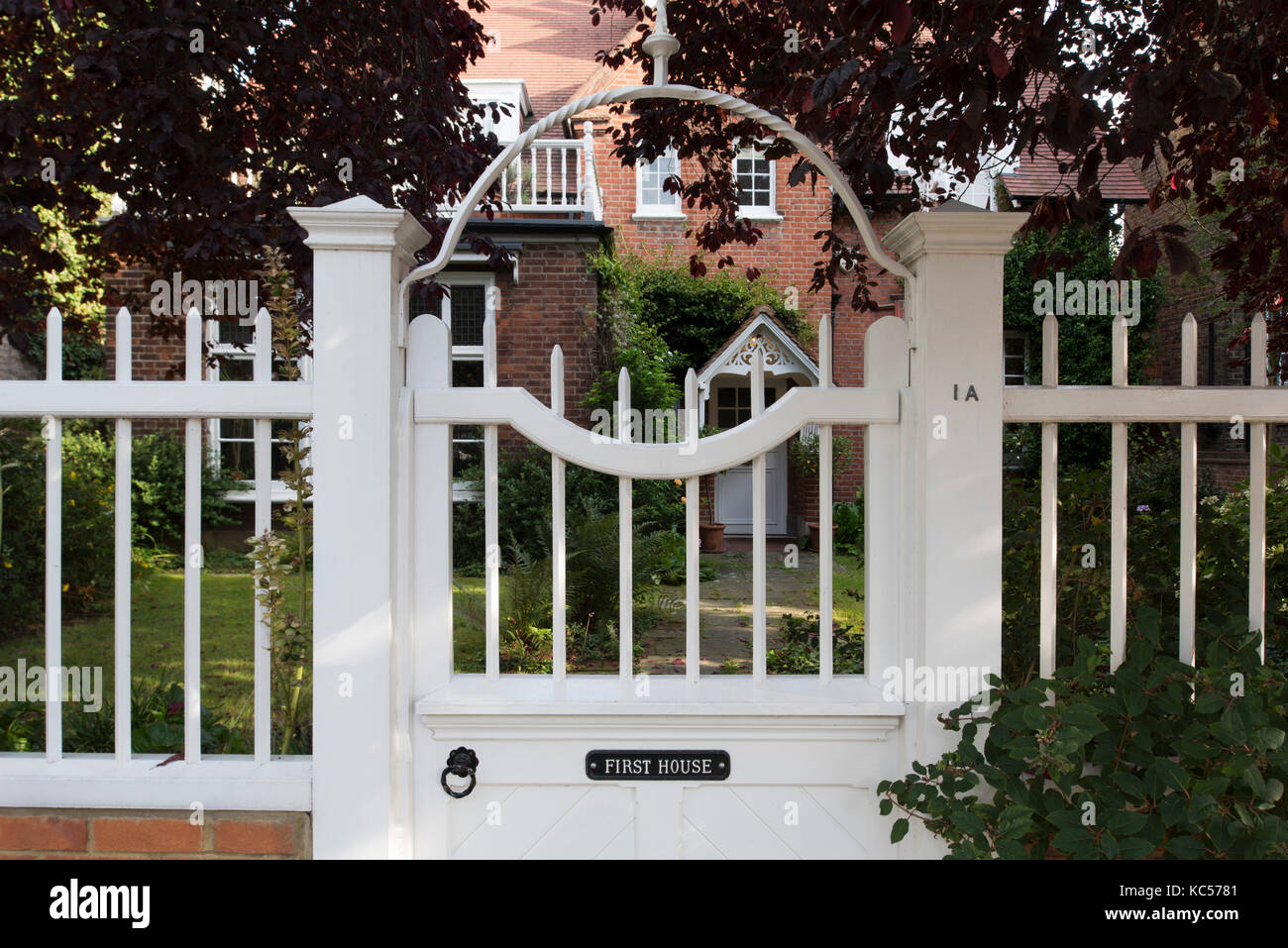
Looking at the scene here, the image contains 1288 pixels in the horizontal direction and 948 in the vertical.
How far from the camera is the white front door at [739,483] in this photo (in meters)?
11.8

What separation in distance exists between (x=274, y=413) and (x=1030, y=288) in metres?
11.6

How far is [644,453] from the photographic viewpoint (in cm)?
213

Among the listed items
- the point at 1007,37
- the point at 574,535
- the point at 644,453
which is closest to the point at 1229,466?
the point at 574,535

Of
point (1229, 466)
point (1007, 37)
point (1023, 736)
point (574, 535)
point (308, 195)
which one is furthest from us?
point (1229, 466)

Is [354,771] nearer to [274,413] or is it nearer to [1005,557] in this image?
[274,413]

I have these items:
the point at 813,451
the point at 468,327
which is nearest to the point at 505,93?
the point at 468,327

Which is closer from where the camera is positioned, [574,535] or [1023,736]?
[1023,736]

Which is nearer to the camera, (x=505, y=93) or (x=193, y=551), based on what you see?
(x=193, y=551)

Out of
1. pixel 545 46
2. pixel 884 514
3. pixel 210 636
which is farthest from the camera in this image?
pixel 545 46

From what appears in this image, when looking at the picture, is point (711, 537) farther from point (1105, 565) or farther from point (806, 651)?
point (1105, 565)

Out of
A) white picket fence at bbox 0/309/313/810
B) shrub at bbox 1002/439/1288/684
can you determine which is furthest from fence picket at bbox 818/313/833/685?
white picket fence at bbox 0/309/313/810

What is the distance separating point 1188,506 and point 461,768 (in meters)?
1.86

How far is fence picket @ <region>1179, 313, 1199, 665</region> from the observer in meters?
2.11

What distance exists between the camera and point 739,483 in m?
11.9
